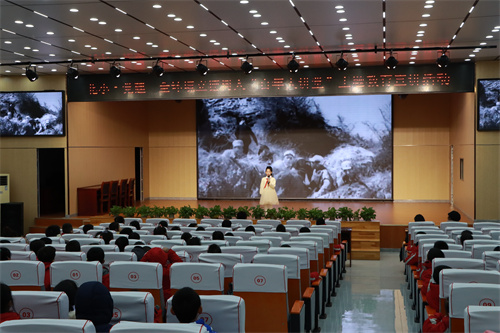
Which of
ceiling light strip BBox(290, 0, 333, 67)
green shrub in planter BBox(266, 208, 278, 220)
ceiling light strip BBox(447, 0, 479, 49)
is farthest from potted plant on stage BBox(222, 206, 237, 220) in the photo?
ceiling light strip BBox(447, 0, 479, 49)

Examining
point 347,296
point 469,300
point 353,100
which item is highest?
point 353,100

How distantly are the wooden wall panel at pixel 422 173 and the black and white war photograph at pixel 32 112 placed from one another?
1196cm

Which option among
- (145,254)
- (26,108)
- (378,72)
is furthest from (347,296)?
(26,108)

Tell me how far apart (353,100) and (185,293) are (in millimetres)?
18244

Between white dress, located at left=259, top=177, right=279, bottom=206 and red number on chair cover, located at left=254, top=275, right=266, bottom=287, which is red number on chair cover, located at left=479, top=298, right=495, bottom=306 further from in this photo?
white dress, located at left=259, top=177, right=279, bottom=206

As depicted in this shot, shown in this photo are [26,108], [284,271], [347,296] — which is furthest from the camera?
[26,108]

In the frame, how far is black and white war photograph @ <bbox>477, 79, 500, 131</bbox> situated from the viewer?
48.4ft

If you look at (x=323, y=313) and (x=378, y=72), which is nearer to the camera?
(x=323, y=313)

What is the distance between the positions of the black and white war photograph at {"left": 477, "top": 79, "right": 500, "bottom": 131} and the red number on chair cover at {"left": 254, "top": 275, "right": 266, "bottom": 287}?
1184cm

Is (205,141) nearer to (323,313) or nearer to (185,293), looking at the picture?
(323,313)

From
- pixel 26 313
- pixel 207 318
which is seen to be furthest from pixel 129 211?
pixel 207 318

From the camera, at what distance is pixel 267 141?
71.9ft

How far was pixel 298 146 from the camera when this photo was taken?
21688 mm

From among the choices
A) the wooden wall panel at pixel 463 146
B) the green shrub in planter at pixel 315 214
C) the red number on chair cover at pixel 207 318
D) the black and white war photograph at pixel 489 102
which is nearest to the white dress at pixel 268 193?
the green shrub in planter at pixel 315 214
